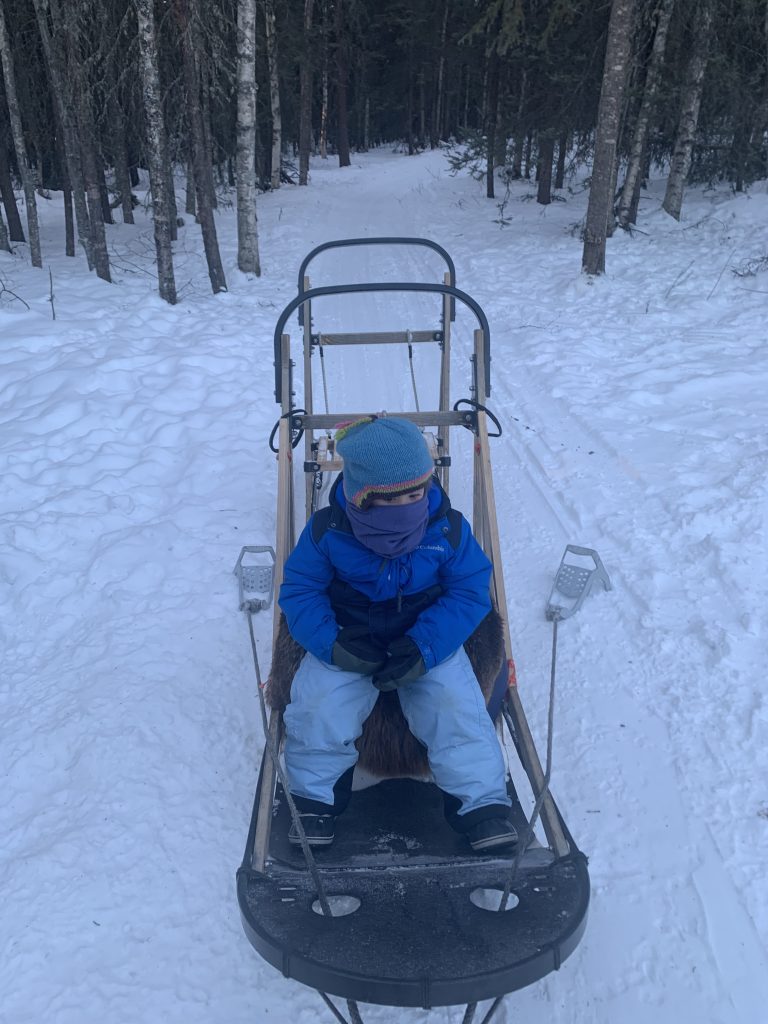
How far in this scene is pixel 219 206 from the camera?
18734 mm

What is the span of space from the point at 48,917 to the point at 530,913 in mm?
1476

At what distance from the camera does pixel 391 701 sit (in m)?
2.67

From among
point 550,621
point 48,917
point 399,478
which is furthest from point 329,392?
point 48,917

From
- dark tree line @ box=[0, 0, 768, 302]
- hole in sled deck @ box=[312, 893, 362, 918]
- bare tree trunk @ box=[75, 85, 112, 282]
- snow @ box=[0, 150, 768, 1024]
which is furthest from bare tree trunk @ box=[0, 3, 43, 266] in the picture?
hole in sled deck @ box=[312, 893, 362, 918]

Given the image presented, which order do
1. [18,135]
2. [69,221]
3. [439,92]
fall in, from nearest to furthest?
[18,135], [69,221], [439,92]

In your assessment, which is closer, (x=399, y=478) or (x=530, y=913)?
(x=530, y=913)

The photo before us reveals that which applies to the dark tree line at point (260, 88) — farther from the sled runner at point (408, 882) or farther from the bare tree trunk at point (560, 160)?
the sled runner at point (408, 882)

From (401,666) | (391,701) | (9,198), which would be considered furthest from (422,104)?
(401,666)

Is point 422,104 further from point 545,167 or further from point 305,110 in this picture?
point 545,167

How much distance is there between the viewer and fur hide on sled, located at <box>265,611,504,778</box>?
2.62 metres

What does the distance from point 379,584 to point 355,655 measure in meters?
0.26

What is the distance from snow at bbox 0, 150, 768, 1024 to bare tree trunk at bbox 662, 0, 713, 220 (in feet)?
15.3

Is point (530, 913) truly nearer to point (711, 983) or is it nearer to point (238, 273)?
point (711, 983)

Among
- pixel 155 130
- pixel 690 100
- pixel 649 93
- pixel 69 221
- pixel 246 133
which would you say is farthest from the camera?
pixel 69 221
